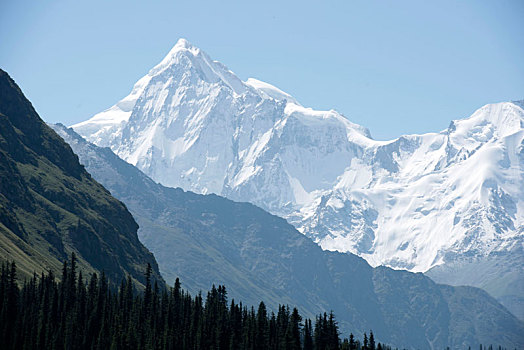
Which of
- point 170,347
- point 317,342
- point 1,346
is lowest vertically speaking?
point 1,346

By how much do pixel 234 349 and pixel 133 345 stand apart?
22.7 metres

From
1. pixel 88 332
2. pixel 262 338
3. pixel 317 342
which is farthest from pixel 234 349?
pixel 88 332

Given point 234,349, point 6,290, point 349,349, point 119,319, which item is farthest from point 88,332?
point 349,349

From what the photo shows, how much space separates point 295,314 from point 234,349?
50.9ft

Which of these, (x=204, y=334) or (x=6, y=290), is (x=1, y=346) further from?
(x=204, y=334)

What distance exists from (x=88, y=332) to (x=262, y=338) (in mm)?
39617

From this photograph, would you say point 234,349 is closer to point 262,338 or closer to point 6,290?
point 262,338

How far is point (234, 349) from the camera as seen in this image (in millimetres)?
192750

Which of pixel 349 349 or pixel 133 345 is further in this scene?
pixel 349 349

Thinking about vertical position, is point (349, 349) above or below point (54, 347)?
above

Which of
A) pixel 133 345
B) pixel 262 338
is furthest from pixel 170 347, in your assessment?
pixel 262 338

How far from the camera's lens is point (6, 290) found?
646ft

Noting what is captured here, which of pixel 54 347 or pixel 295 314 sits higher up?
pixel 295 314

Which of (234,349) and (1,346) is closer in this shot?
(1,346)
